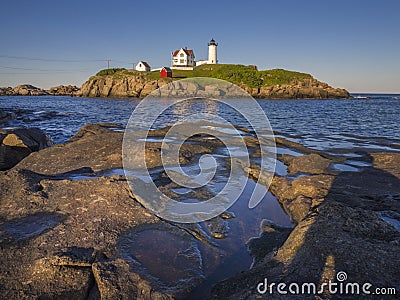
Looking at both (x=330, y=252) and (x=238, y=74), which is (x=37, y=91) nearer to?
(x=238, y=74)

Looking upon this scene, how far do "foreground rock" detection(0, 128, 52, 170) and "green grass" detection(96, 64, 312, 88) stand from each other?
90.6m

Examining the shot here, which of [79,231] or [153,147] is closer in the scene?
[79,231]

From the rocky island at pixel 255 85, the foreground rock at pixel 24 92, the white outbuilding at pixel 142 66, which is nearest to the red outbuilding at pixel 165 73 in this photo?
the rocky island at pixel 255 85

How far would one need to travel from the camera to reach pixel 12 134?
40.0ft

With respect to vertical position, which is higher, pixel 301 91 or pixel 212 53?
pixel 212 53

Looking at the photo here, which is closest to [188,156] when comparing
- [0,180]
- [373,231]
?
[0,180]

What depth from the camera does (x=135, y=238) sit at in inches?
197

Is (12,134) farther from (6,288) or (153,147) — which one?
(6,288)

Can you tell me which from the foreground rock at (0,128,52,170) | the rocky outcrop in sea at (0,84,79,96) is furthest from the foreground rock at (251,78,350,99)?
the foreground rock at (0,128,52,170)

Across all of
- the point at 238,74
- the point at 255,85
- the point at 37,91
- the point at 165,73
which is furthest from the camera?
the point at 37,91

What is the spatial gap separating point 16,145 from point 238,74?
10461 centimetres

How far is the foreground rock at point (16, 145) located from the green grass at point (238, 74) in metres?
90.6

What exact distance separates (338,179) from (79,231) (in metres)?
7.34

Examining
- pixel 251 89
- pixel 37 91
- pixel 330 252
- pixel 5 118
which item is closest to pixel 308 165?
pixel 330 252
